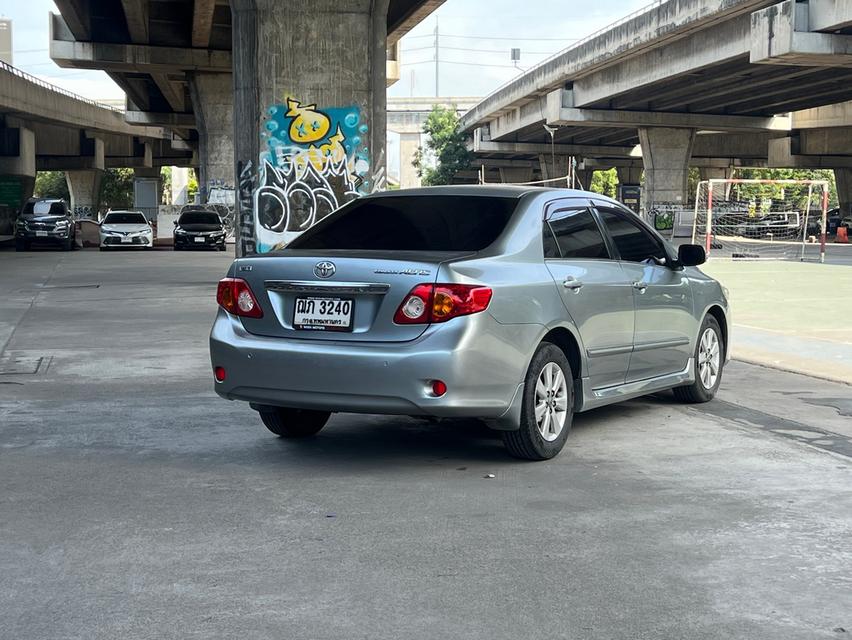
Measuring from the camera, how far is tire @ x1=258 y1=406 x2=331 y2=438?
7184mm

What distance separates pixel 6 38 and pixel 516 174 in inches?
4150

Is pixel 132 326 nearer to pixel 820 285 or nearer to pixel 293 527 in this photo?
pixel 293 527

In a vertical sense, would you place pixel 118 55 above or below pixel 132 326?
above

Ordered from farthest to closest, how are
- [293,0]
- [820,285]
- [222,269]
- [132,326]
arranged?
[222,269] → [820,285] → [293,0] → [132,326]

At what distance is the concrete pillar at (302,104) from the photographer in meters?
18.5

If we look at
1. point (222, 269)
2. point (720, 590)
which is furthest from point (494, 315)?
point (222, 269)

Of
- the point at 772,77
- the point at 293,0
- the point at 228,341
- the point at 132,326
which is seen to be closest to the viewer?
the point at 228,341

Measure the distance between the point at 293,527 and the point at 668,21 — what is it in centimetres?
3460

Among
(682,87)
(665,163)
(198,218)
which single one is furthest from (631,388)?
(665,163)

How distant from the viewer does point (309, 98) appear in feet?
61.3

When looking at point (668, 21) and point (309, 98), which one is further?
point (668, 21)

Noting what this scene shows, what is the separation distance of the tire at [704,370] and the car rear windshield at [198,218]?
32296 mm

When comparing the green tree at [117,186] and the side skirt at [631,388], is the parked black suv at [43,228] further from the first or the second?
the green tree at [117,186]

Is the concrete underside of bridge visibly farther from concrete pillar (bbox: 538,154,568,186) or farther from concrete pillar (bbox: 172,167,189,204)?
concrete pillar (bbox: 172,167,189,204)
